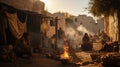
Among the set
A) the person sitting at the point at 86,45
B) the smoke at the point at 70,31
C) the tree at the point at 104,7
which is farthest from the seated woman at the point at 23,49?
the smoke at the point at 70,31

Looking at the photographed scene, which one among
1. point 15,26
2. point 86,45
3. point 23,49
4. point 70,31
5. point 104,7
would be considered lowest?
point 86,45

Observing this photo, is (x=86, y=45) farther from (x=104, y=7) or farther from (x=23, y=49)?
(x=23, y=49)

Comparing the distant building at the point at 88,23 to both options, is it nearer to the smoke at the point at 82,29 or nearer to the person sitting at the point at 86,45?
the smoke at the point at 82,29

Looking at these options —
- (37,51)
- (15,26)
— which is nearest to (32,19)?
(37,51)

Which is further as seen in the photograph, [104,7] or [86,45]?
[86,45]

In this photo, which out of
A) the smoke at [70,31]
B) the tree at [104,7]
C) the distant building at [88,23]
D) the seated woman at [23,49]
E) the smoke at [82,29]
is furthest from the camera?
the distant building at [88,23]

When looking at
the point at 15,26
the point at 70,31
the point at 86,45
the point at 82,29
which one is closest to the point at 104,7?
the point at 86,45

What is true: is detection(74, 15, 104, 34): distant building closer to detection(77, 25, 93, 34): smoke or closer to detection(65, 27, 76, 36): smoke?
detection(77, 25, 93, 34): smoke

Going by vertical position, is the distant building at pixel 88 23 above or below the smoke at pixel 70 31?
above

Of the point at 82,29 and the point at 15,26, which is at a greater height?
the point at 82,29

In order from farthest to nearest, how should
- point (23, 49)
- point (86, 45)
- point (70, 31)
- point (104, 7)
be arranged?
1. point (70, 31)
2. point (86, 45)
3. point (104, 7)
4. point (23, 49)

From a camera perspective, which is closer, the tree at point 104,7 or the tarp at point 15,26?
the tarp at point 15,26

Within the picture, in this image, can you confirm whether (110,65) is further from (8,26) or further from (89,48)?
(89,48)

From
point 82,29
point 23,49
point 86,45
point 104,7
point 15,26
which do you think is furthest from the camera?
point 82,29
